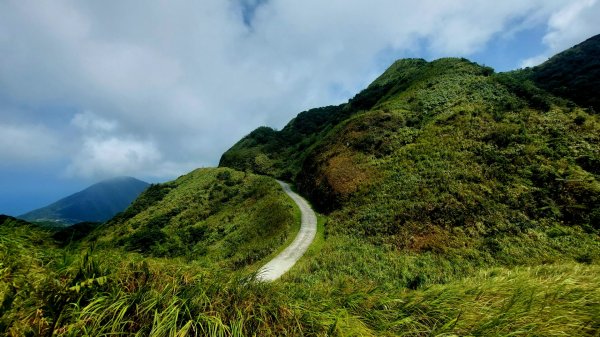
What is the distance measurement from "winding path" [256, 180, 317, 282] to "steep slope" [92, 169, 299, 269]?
1409 mm

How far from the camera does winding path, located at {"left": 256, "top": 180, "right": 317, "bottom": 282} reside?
72.0 feet

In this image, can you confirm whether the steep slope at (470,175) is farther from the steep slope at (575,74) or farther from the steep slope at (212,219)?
the steep slope at (212,219)

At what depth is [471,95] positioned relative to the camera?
152 feet

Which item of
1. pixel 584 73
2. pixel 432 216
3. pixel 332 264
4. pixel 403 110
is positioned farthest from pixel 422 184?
pixel 584 73

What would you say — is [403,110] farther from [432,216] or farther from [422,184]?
[432,216]

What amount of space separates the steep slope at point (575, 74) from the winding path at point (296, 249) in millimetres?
35766

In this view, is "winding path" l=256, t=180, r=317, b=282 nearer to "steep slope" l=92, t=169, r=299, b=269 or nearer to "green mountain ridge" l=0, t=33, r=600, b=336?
"green mountain ridge" l=0, t=33, r=600, b=336

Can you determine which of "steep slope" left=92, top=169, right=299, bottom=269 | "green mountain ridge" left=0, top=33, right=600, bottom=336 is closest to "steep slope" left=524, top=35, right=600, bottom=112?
"green mountain ridge" left=0, top=33, right=600, bottom=336

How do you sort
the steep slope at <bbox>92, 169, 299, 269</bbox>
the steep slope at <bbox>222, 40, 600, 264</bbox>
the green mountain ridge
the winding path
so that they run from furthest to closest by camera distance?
the steep slope at <bbox>92, 169, 299, 269</bbox>
the steep slope at <bbox>222, 40, 600, 264</bbox>
the winding path
the green mountain ridge

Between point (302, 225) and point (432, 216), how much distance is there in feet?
43.7

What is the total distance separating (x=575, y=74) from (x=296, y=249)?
58443mm

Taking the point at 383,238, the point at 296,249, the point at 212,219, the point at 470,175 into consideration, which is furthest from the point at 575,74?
the point at 212,219

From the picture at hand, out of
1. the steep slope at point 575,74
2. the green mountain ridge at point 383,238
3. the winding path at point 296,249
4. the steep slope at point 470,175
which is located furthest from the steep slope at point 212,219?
the steep slope at point 575,74

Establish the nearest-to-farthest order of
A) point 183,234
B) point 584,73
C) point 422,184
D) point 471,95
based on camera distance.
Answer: point 422,184, point 183,234, point 471,95, point 584,73
